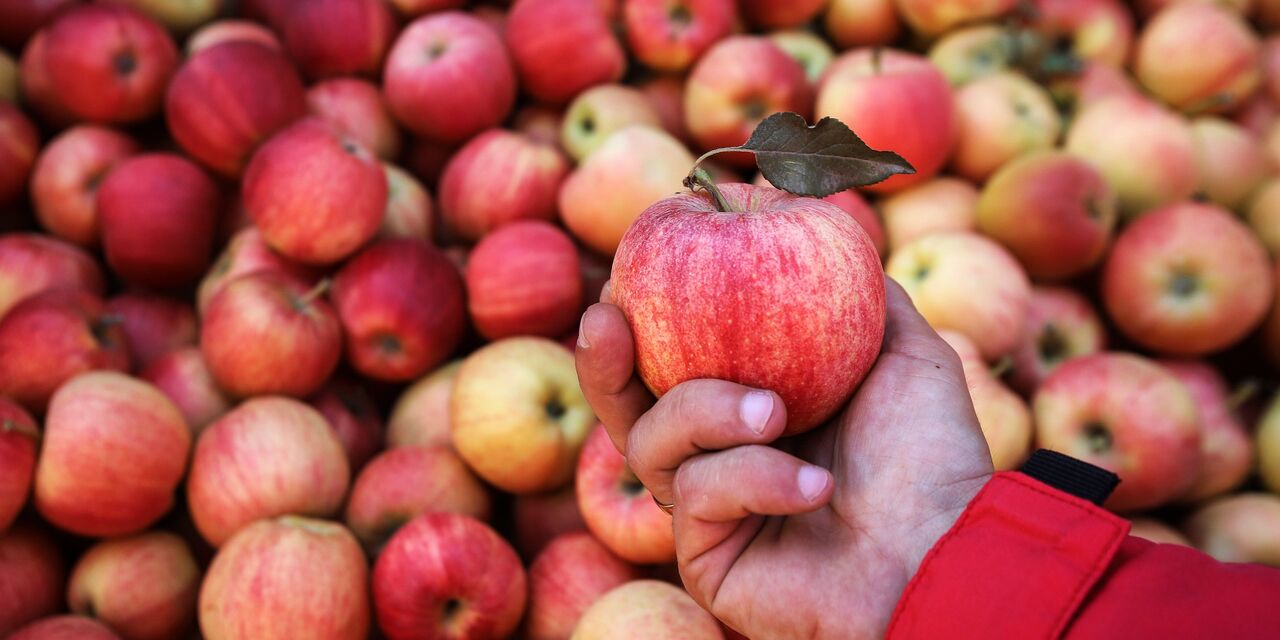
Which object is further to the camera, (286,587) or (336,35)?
(336,35)

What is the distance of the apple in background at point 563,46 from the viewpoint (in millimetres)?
2496

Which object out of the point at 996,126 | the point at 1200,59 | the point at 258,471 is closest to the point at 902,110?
the point at 996,126

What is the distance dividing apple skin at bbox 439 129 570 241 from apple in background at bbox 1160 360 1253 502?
1679 mm

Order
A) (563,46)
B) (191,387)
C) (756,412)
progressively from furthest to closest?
(563,46)
(191,387)
(756,412)

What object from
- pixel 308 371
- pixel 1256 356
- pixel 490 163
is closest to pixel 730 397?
pixel 308 371

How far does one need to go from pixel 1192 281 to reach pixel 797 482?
174 centimetres

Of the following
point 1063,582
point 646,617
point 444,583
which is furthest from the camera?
point 444,583

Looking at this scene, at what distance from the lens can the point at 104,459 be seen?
64.3 inches

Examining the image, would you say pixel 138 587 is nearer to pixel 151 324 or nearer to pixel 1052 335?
pixel 151 324

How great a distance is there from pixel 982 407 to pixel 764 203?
3.08 ft

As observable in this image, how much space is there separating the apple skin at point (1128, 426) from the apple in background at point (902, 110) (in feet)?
2.29

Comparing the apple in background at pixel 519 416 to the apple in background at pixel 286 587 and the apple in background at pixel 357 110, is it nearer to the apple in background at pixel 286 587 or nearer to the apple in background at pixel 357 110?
the apple in background at pixel 286 587

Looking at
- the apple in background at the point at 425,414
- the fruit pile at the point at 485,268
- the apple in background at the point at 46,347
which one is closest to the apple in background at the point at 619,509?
the fruit pile at the point at 485,268

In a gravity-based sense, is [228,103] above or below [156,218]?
above
